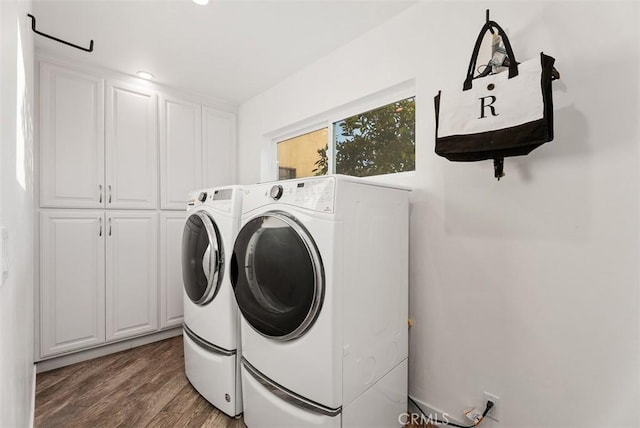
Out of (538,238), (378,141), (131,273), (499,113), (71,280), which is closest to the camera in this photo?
(499,113)

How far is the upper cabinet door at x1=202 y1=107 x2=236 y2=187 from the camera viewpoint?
9.71ft

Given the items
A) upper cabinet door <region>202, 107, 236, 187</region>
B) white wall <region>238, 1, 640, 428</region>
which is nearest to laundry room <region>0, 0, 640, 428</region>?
white wall <region>238, 1, 640, 428</region>

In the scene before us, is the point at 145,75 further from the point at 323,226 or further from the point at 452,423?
the point at 452,423

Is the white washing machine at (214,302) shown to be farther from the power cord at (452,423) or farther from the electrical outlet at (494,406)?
the electrical outlet at (494,406)

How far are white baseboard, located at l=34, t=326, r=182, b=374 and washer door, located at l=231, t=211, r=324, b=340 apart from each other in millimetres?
1701

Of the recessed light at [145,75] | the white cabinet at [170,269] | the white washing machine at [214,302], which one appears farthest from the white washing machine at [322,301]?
the recessed light at [145,75]

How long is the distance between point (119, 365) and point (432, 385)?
2.23 meters

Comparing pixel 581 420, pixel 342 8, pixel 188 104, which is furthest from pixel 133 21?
pixel 581 420

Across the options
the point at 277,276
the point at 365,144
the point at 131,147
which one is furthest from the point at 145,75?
the point at 277,276

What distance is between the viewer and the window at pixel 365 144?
1.89m

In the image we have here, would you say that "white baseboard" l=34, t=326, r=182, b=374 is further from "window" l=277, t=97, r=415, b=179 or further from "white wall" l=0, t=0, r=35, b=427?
"window" l=277, t=97, r=415, b=179

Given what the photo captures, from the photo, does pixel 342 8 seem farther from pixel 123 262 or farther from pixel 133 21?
pixel 123 262

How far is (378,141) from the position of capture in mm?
2061

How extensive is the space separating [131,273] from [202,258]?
1163 millimetres
